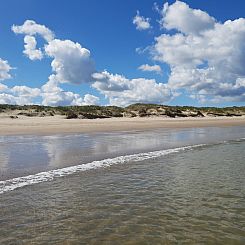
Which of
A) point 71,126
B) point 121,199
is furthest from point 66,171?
point 71,126

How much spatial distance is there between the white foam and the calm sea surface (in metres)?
0.03

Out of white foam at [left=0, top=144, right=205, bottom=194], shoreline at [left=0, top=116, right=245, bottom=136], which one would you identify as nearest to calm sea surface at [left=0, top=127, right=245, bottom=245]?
white foam at [left=0, top=144, right=205, bottom=194]

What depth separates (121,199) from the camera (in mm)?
8758

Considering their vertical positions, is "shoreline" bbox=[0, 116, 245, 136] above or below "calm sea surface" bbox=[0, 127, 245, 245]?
above

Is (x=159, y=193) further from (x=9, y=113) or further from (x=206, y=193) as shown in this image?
(x=9, y=113)

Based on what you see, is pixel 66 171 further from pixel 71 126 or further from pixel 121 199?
pixel 71 126

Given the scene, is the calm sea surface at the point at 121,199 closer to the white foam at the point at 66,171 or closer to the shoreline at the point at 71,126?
the white foam at the point at 66,171

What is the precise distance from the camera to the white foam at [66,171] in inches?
404

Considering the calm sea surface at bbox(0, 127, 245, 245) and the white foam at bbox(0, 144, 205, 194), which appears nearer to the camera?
the calm sea surface at bbox(0, 127, 245, 245)

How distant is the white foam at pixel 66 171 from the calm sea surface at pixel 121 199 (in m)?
0.03

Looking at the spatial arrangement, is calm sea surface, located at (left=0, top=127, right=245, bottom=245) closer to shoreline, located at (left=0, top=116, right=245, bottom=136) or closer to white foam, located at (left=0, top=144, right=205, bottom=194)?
white foam, located at (left=0, top=144, right=205, bottom=194)

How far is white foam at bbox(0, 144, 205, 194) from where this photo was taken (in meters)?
10.3

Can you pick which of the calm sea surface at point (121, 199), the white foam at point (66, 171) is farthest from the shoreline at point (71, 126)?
the calm sea surface at point (121, 199)

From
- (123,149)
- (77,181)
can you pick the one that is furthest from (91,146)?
(77,181)
